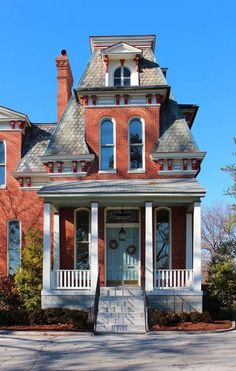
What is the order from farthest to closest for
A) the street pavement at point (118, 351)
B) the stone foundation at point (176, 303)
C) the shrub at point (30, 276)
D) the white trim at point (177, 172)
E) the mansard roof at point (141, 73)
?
1. the mansard roof at point (141, 73)
2. the white trim at point (177, 172)
3. the shrub at point (30, 276)
4. the stone foundation at point (176, 303)
5. the street pavement at point (118, 351)

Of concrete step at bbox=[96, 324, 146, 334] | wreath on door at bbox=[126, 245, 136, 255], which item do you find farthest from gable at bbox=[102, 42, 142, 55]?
concrete step at bbox=[96, 324, 146, 334]

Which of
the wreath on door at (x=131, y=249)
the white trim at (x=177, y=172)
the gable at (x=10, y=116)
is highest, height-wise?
the gable at (x=10, y=116)

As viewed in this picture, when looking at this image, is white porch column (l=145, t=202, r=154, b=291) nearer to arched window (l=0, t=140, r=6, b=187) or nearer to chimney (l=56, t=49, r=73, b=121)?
arched window (l=0, t=140, r=6, b=187)

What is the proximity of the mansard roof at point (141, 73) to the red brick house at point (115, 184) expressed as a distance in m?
0.04

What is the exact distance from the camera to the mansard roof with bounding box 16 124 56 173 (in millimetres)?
23344

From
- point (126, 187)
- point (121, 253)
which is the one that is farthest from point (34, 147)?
point (121, 253)

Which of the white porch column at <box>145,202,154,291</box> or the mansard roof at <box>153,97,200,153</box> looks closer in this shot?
the white porch column at <box>145,202,154,291</box>

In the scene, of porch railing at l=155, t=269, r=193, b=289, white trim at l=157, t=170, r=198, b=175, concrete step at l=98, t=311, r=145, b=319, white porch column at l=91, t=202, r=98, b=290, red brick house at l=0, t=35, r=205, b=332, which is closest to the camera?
concrete step at l=98, t=311, r=145, b=319

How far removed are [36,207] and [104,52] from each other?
7024 millimetres

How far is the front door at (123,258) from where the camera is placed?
21656 millimetres

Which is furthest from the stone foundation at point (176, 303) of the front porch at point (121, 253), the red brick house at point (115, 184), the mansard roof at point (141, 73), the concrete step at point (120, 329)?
the mansard roof at point (141, 73)

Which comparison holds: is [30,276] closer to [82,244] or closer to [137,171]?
[82,244]

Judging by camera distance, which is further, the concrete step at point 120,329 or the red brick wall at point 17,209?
the red brick wall at point 17,209

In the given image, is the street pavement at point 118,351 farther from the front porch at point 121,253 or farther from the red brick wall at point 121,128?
the red brick wall at point 121,128
